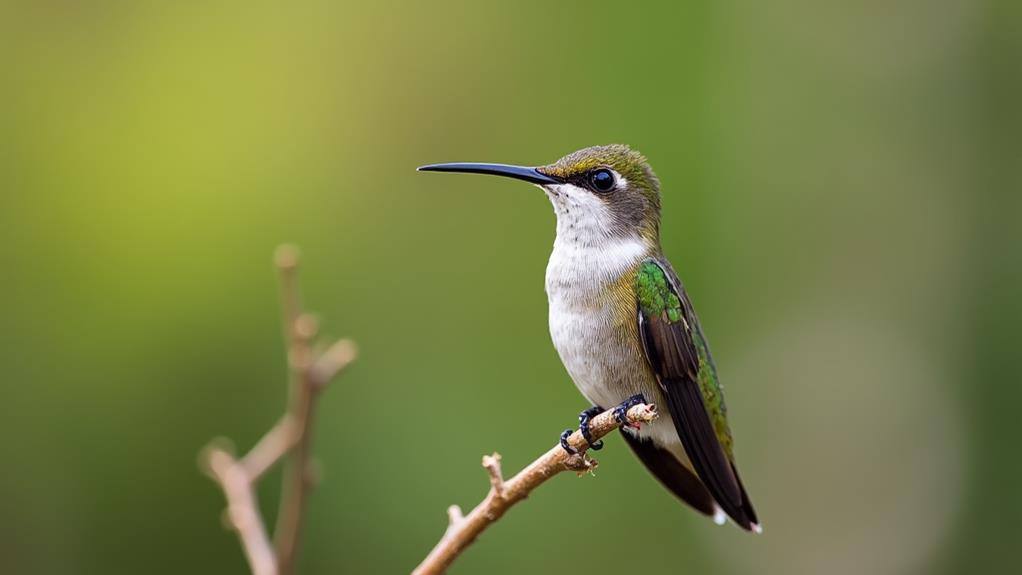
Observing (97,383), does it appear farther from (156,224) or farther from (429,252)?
(429,252)

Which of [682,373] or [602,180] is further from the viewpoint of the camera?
[602,180]

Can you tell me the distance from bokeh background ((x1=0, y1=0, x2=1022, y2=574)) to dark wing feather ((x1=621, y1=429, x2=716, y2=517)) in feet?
12.1

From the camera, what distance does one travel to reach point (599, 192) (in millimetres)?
3455

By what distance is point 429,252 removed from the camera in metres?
8.88

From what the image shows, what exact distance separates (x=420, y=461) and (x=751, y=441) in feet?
9.94

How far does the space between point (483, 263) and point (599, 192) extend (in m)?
5.29

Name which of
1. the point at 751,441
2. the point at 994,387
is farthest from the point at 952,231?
the point at 751,441

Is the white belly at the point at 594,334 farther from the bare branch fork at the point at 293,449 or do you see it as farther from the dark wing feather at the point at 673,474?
the bare branch fork at the point at 293,449

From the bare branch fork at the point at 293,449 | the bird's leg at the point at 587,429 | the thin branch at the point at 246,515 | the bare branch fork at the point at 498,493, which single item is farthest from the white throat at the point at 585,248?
the thin branch at the point at 246,515

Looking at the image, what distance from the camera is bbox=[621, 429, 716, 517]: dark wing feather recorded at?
3623mm

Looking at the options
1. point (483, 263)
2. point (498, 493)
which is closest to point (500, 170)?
point (498, 493)

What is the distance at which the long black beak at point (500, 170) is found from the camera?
3.11 metres

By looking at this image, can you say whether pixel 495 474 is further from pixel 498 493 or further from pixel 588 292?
pixel 588 292

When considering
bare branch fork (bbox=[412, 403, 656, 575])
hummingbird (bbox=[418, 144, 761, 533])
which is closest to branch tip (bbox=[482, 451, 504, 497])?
bare branch fork (bbox=[412, 403, 656, 575])
